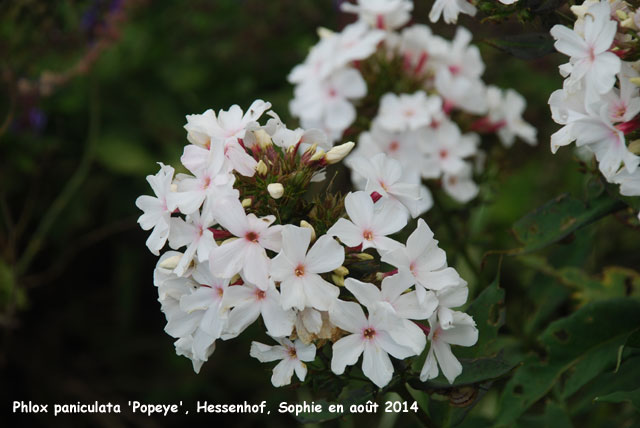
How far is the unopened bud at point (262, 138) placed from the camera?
1.26 m

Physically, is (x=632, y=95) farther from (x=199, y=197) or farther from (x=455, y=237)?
(x=455, y=237)

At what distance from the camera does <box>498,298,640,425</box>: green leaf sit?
1539 mm

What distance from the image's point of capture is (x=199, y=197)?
3.71ft

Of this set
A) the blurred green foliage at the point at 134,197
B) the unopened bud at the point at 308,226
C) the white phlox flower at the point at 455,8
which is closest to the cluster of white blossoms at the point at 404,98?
the blurred green foliage at the point at 134,197

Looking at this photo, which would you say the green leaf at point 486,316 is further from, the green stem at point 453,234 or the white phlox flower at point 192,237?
the green stem at point 453,234

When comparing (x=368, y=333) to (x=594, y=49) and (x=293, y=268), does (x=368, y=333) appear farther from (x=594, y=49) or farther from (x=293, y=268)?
(x=594, y=49)

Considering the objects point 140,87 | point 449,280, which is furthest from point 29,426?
point 449,280

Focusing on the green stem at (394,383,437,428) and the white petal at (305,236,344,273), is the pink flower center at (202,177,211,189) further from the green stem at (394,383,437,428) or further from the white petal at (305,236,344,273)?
the green stem at (394,383,437,428)

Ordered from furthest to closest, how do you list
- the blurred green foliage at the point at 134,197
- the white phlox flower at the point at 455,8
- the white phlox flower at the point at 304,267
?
the blurred green foliage at the point at 134,197
the white phlox flower at the point at 455,8
the white phlox flower at the point at 304,267

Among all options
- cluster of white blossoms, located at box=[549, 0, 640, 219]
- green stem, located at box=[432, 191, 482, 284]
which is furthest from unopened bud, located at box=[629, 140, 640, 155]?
green stem, located at box=[432, 191, 482, 284]

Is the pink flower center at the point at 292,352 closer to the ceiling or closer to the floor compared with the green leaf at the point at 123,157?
closer to the ceiling

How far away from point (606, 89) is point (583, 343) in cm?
74

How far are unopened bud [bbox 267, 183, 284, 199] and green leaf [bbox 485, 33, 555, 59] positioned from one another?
0.63 meters

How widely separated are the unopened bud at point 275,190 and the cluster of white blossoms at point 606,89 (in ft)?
1.68
